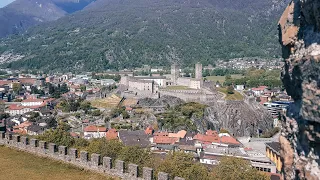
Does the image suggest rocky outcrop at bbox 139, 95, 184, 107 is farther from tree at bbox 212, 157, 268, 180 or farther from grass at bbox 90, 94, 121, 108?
tree at bbox 212, 157, 268, 180

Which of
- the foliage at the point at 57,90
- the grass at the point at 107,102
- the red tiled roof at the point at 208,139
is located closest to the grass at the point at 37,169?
the red tiled roof at the point at 208,139

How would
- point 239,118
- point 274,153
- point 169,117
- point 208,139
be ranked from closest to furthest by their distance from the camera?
point 274,153 → point 208,139 → point 169,117 → point 239,118

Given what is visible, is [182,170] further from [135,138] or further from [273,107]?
[273,107]

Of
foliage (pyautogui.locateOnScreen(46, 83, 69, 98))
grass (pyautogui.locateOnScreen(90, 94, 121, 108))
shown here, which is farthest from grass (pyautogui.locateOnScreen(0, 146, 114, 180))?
foliage (pyautogui.locateOnScreen(46, 83, 69, 98))

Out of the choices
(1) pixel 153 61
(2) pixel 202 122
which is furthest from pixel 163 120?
(1) pixel 153 61

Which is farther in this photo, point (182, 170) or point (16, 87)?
point (16, 87)

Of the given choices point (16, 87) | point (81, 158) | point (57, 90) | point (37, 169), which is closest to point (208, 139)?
point (81, 158)
